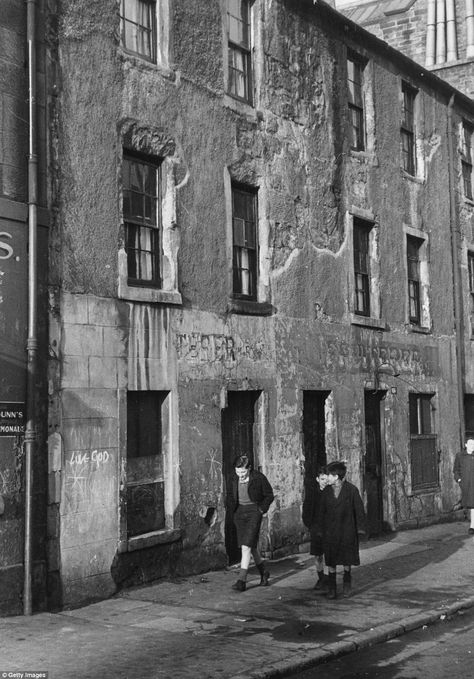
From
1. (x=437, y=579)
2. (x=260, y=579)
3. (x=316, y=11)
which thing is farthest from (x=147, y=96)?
(x=437, y=579)

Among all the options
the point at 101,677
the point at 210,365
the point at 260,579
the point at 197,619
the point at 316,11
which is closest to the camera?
the point at 101,677

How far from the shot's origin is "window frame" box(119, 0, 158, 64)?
1212 centimetres

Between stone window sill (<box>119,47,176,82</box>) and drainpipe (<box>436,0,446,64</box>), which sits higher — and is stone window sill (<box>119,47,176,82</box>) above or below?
below

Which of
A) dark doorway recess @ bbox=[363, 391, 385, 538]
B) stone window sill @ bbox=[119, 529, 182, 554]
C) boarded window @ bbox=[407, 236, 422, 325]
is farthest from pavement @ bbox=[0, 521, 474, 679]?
boarded window @ bbox=[407, 236, 422, 325]

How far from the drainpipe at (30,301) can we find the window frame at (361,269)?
773cm

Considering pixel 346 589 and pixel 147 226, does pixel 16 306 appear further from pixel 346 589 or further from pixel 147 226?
pixel 346 589

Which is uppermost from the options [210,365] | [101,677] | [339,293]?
[339,293]

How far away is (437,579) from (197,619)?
4.08 meters

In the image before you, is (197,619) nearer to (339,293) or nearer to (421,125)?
(339,293)

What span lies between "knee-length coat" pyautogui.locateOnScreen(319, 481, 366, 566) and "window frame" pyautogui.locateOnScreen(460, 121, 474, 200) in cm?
1194

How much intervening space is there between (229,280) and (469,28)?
658 inches

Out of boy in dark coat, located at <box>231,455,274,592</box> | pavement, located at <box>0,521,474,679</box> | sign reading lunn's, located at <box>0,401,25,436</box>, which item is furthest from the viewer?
boy in dark coat, located at <box>231,455,274,592</box>

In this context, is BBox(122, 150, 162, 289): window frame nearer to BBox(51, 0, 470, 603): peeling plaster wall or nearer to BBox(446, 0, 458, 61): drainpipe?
BBox(51, 0, 470, 603): peeling plaster wall

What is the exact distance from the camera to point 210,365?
12977mm
